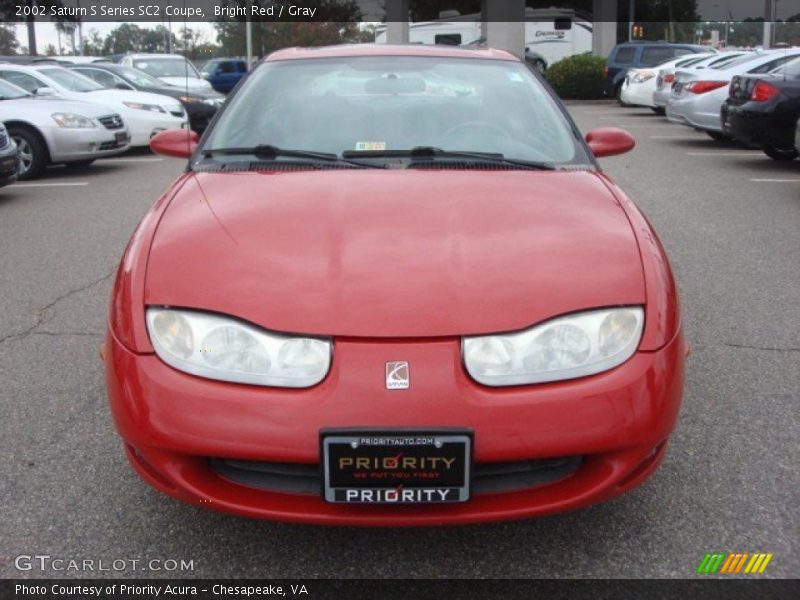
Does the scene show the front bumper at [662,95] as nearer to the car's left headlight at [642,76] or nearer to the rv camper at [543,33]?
the car's left headlight at [642,76]

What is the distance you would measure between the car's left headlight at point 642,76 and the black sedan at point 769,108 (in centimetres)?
940

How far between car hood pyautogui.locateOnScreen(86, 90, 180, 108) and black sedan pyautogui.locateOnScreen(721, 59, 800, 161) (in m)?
7.91

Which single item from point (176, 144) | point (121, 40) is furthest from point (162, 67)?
point (121, 40)

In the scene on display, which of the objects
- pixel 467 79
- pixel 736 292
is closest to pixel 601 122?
pixel 736 292

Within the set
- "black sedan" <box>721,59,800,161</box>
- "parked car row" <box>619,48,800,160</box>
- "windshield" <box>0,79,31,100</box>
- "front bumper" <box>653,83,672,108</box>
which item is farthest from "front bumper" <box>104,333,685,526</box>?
"front bumper" <box>653,83,672,108</box>

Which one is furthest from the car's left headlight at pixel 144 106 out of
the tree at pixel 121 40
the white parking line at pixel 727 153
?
the tree at pixel 121 40

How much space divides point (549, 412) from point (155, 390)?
0.98 meters

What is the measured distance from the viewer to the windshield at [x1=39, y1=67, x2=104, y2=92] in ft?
43.5

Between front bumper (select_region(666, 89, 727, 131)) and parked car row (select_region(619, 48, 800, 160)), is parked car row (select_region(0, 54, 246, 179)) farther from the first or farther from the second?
front bumper (select_region(666, 89, 727, 131))

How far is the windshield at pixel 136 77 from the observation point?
15.4 meters

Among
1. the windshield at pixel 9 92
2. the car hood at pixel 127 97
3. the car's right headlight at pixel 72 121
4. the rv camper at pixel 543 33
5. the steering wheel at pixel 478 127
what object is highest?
the rv camper at pixel 543 33

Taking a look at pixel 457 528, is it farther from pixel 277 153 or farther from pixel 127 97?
pixel 127 97

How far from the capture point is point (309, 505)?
225 cm

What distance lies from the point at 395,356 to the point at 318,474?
13.6 inches
